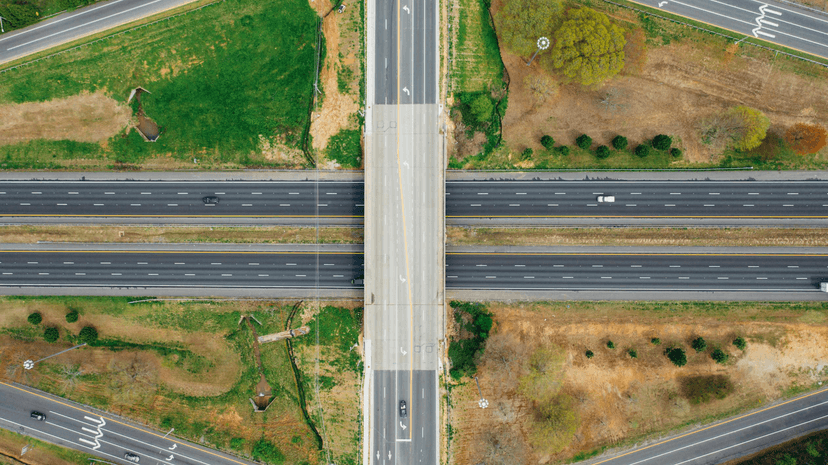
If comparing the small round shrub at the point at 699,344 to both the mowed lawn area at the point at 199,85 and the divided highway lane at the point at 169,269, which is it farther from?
the mowed lawn area at the point at 199,85

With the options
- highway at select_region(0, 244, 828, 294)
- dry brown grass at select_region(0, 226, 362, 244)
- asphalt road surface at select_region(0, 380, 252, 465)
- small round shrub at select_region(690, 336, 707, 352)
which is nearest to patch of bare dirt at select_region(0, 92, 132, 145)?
dry brown grass at select_region(0, 226, 362, 244)

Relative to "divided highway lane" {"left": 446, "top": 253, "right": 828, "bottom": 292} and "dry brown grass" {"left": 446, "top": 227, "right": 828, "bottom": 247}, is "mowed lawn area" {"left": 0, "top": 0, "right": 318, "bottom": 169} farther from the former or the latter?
"divided highway lane" {"left": 446, "top": 253, "right": 828, "bottom": 292}

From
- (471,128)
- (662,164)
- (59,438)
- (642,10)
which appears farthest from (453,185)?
(59,438)

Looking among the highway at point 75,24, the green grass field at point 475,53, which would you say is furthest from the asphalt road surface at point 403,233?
the highway at point 75,24

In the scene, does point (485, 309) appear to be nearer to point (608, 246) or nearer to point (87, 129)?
point (608, 246)

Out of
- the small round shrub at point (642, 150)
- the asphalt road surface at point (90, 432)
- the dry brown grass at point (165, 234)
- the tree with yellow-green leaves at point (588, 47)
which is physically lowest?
the asphalt road surface at point (90, 432)

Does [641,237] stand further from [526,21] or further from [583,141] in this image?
[526,21]
